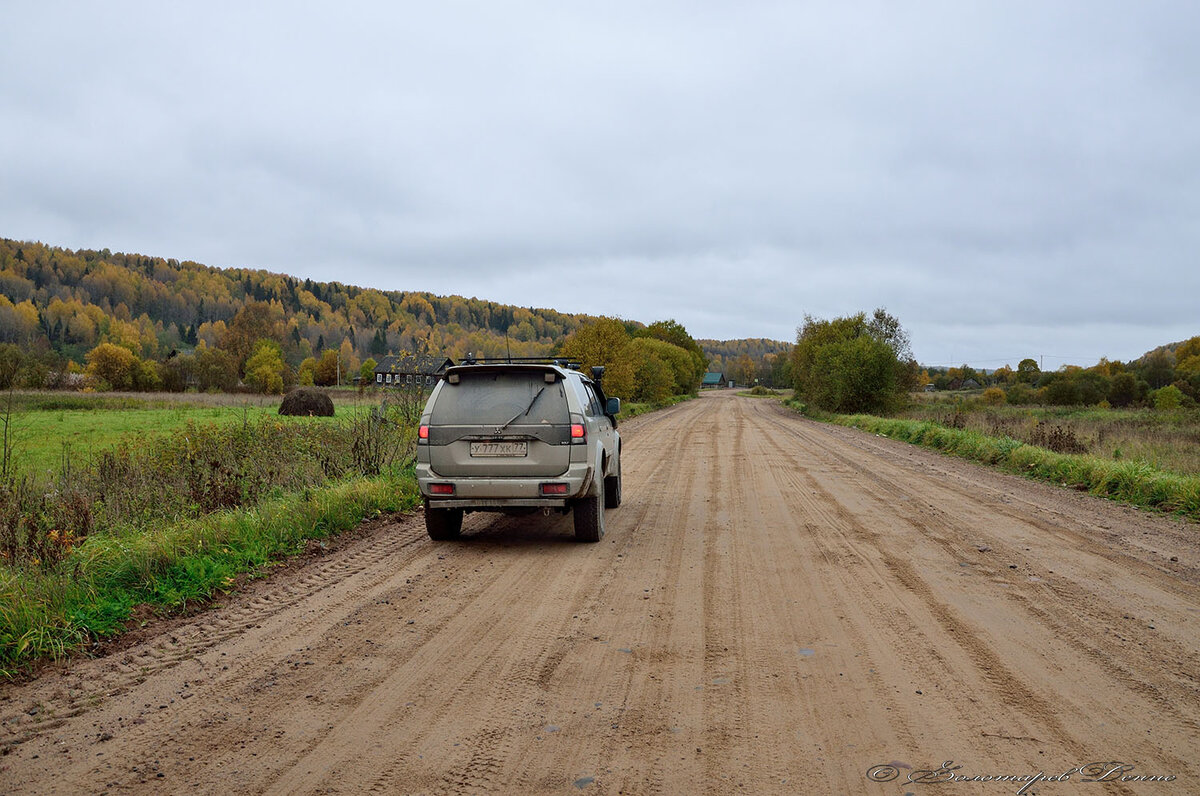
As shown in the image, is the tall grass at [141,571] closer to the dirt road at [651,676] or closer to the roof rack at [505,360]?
the dirt road at [651,676]

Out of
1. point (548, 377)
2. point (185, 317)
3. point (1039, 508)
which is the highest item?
point (185, 317)

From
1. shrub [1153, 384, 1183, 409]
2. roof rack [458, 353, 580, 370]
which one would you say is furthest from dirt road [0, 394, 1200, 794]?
shrub [1153, 384, 1183, 409]

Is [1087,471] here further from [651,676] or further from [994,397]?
[994,397]

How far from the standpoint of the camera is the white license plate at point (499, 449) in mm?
7355

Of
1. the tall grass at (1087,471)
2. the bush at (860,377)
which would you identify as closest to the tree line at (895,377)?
the bush at (860,377)

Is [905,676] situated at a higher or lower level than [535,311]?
lower

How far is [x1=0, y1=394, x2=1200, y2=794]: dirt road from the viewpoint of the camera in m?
3.16

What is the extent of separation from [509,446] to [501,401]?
512mm

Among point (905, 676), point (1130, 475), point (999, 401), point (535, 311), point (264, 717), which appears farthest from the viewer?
point (535, 311)

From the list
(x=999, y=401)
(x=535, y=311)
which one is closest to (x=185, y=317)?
(x=535, y=311)

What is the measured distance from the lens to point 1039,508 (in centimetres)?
1041

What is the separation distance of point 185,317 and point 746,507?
15678cm

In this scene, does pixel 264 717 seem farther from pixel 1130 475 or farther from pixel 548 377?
pixel 1130 475

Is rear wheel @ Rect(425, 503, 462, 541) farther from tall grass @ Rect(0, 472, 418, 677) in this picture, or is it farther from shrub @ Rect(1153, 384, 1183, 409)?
shrub @ Rect(1153, 384, 1183, 409)
